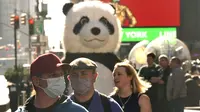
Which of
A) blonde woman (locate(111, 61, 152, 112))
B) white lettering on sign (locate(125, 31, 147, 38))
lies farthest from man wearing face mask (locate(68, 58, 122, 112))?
white lettering on sign (locate(125, 31, 147, 38))

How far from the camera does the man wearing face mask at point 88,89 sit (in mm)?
4625

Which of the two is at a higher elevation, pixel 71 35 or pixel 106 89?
pixel 71 35

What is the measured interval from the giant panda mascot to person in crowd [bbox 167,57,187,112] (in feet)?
5.23

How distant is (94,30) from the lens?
8.39m

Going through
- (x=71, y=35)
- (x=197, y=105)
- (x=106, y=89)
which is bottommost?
(x=197, y=105)

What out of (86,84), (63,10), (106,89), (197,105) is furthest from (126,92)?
(197,105)

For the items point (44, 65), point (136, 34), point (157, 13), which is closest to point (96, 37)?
point (44, 65)

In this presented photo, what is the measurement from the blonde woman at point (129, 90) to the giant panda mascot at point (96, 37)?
2.65 meters

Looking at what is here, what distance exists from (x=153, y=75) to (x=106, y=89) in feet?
5.25

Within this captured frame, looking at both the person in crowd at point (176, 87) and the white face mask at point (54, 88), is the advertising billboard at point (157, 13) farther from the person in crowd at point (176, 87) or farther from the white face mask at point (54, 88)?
the white face mask at point (54, 88)

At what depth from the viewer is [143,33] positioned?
1521 inches

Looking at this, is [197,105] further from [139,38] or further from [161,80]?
[139,38]

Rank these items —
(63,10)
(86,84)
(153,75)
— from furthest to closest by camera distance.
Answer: (153,75)
(63,10)
(86,84)

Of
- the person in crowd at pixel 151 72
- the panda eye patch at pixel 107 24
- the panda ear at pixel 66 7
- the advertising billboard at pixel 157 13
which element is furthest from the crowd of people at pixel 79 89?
the advertising billboard at pixel 157 13
